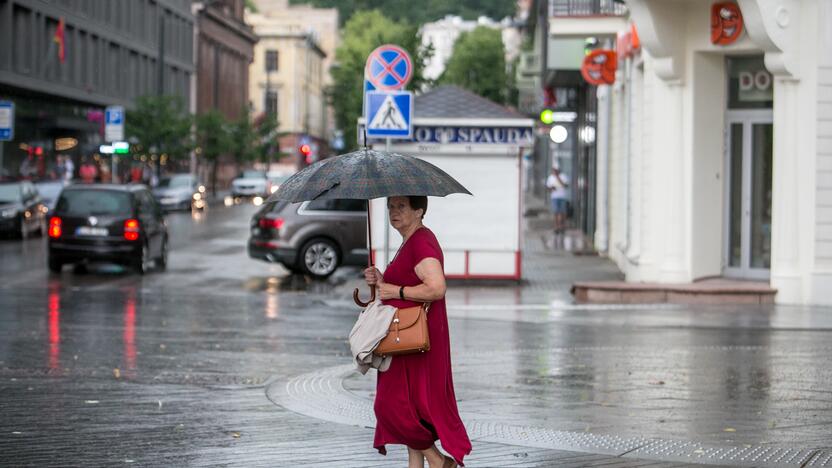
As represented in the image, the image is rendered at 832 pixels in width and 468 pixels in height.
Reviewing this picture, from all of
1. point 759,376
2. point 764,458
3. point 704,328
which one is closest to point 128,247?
point 704,328

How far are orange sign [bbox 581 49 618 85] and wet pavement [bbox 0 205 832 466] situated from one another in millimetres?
7530

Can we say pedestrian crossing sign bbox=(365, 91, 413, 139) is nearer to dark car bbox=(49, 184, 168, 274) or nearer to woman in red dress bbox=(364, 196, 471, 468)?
dark car bbox=(49, 184, 168, 274)

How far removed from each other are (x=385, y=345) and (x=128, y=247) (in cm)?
1811

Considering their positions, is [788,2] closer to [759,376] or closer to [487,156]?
[487,156]

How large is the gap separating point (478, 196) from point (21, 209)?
59.2ft

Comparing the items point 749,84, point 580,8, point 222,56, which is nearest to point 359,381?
point 749,84

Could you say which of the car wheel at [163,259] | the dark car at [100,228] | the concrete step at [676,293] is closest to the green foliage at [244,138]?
the car wheel at [163,259]

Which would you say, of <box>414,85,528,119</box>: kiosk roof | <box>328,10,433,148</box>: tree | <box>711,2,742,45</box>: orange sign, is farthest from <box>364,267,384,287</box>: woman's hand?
<box>328,10,433,148</box>: tree

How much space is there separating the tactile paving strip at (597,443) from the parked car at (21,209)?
27.1 meters

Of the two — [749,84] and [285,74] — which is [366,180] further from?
[285,74]

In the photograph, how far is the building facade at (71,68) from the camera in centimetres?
5375

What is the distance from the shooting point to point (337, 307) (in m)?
18.9

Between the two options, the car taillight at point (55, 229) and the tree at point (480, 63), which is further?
the tree at point (480, 63)

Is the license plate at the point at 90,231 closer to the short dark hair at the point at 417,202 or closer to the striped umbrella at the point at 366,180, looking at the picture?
the striped umbrella at the point at 366,180
